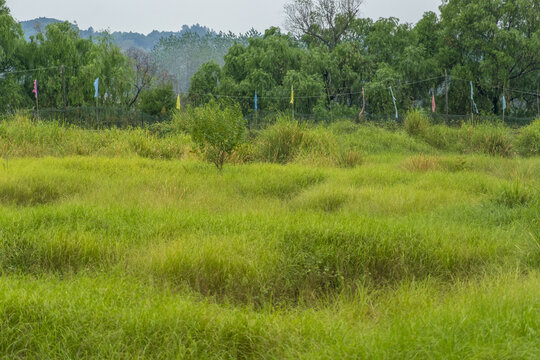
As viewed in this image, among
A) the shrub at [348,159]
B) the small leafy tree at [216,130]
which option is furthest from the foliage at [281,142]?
the small leafy tree at [216,130]

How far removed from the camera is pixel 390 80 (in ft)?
98.1

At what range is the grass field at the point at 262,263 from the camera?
297cm

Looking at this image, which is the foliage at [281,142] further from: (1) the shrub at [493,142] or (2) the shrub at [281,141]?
(1) the shrub at [493,142]

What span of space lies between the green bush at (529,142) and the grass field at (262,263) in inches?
290

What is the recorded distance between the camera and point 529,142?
1684cm

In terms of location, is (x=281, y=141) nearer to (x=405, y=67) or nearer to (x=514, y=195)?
(x=514, y=195)

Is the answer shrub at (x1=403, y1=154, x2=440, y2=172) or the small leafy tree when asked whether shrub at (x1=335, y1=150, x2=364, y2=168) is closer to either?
shrub at (x1=403, y1=154, x2=440, y2=172)

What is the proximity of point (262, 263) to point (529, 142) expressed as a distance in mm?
15595

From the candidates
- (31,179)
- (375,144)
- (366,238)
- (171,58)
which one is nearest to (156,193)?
(31,179)

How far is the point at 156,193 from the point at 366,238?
3.60 meters

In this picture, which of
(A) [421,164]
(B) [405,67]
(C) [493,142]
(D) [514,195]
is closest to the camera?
(D) [514,195]

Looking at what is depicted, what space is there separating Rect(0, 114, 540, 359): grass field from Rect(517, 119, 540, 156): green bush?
7.36m

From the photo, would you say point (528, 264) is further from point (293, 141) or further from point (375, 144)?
point (375, 144)

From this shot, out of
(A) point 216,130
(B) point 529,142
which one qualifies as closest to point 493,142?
(B) point 529,142
